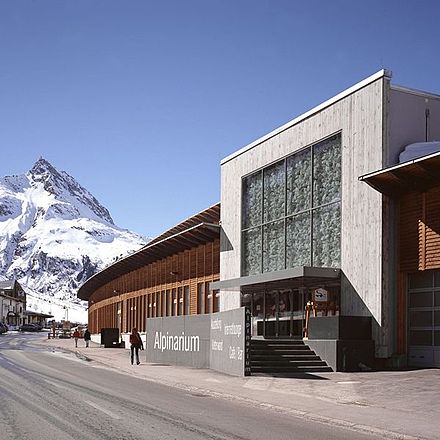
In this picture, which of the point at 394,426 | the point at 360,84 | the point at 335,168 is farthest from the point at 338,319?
the point at 394,426

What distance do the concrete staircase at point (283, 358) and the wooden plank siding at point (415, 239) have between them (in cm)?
289

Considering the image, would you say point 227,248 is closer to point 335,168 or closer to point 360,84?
point 335,168

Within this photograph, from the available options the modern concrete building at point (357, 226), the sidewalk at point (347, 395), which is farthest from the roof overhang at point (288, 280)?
the sidewalk at point (347, 395)

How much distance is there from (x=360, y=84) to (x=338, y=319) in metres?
8.09

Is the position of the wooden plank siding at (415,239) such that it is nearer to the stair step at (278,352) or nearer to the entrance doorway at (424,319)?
the entrance doorway at (424,319)

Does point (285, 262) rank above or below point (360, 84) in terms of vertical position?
below

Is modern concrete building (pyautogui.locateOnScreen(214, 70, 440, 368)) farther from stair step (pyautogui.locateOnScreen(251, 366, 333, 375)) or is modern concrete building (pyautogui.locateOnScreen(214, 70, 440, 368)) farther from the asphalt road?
the asphalt road

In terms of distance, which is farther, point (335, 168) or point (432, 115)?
point (335, 168)

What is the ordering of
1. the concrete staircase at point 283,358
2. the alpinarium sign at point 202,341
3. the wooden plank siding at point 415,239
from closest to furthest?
the wooden plank siding at point 415,239
the alpinarium sign at point 202,341
the concrete staircase at point 283,358

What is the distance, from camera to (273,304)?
33438 mm

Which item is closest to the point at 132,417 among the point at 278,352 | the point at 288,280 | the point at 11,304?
the point at 278,352

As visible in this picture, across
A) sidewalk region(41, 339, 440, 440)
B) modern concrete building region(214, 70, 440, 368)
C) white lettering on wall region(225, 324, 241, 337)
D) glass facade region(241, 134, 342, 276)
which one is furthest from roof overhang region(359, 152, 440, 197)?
white lettering on wall region(225, 324, 241, 337)

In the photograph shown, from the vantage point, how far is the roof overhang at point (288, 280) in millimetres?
27031

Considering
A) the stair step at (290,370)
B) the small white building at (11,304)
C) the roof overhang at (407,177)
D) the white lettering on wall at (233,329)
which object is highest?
the roof overhang at (407,177)
